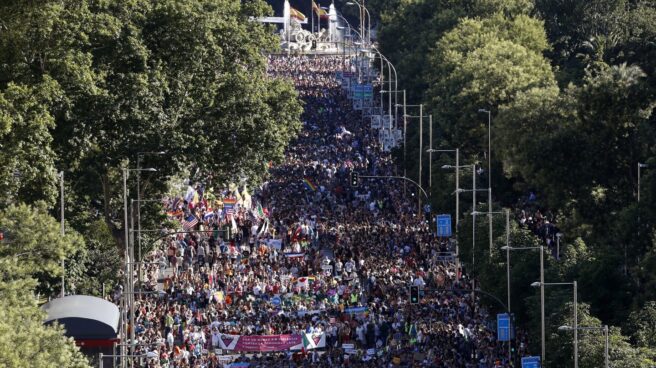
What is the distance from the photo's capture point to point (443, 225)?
311 ft

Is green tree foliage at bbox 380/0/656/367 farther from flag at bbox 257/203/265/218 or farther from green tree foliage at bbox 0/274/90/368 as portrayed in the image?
green tree foliage at bbox 0/274/90/368

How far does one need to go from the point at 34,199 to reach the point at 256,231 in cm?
2576

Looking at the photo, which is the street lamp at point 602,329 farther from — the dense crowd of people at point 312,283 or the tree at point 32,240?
the tree at point 32,240

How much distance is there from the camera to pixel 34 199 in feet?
252

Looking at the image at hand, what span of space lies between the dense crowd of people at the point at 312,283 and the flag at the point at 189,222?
0.08 m

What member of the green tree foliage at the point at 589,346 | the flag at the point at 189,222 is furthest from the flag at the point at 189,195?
the green tree foliage at the point at 589,346

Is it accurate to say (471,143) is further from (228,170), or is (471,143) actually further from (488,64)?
(228,170)

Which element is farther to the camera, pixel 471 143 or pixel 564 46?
pixel 564 46

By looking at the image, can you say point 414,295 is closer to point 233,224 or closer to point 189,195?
point 233,224

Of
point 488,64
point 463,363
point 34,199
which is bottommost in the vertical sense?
point 463,363

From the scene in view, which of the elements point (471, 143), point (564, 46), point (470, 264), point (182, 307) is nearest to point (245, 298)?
point (182, 307)

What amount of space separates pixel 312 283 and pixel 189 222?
10.1 metres

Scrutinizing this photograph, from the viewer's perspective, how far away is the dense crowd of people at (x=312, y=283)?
78.9 m

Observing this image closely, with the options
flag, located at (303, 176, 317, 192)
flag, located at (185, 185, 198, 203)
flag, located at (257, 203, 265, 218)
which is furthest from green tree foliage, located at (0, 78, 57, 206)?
flag, located at (303, 176, 317, 192)
